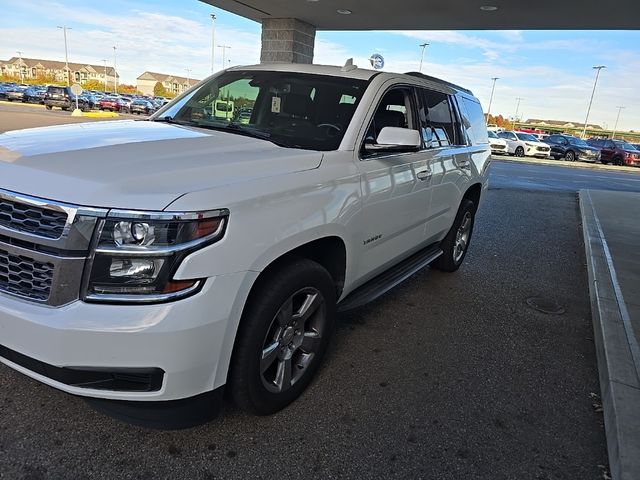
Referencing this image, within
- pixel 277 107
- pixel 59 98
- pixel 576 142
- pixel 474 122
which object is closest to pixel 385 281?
pixel 277 107

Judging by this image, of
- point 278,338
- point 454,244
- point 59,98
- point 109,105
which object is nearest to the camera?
point 278,338

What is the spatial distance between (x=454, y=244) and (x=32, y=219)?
4359 millimetres

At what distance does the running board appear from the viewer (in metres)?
3.37

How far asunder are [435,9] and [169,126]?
28.6 ft

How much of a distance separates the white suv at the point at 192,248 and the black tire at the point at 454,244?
193cm

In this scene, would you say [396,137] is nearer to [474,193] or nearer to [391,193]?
[391,193]

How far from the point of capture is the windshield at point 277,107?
130 inches

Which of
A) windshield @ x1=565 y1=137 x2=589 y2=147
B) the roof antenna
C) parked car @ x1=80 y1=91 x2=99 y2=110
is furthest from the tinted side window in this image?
parked car @ x1=80 y1=91 x2=99 y2=110

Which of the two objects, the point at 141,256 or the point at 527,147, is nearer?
the point at 141,256

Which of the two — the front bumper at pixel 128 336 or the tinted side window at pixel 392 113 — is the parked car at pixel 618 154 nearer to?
the tinted side window at pixel 392 113

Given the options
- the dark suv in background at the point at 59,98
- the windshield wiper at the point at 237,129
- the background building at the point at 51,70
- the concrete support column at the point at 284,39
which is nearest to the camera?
the windshield wiper at the point at 237,129

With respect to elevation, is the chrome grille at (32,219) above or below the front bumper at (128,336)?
above

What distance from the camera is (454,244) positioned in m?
5.43

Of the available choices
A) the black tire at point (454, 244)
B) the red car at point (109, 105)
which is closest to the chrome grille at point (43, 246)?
the black tire at point (454, 244)
